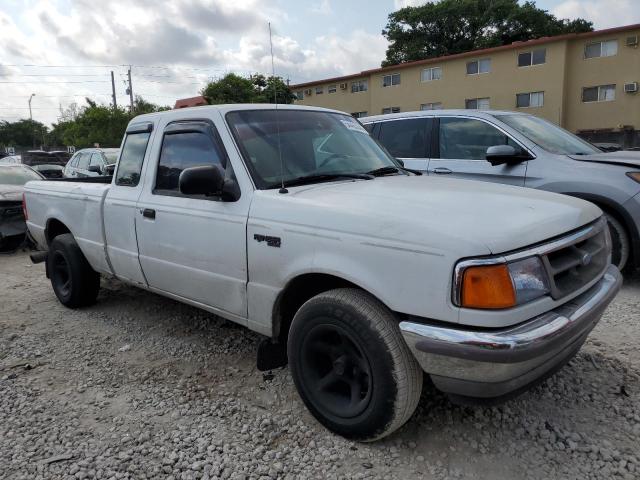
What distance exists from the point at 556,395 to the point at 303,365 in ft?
5.22

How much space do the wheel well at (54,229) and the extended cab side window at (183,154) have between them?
2.06 meters

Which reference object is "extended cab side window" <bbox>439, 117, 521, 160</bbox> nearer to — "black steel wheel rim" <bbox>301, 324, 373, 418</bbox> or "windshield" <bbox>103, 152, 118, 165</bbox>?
"black steel wheel rim" <bbox>301, 324, 373, 418</bbox>

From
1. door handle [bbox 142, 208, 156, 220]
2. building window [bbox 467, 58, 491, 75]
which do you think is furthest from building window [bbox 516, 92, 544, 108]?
door handle [bbox 142, 208, 156, 220]

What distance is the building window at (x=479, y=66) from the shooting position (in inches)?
1116

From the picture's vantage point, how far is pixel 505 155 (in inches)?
210

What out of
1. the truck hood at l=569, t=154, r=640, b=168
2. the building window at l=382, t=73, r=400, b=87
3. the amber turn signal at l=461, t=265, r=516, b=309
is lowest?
the amber turn signal at l=461, t=265, r=516, b=309

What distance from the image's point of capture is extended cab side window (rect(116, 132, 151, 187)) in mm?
3967

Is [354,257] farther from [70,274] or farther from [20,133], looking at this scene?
[20,133]

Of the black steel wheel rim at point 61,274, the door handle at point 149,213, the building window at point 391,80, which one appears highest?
the building window at point 391,80

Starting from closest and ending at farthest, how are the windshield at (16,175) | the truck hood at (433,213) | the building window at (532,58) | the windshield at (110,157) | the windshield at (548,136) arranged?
the truck hood at (433,213) < the windshield at (548,136) < the windshield at (16,175) < the windshield at (110,157) < the building window at (532,58)

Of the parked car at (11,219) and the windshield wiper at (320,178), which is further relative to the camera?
the parked car at (11,219)

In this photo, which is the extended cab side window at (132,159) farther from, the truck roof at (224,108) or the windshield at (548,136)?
the windshield at (548,136)

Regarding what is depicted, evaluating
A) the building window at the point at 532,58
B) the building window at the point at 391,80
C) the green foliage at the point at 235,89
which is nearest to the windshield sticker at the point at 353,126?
the building window at the point at 532,58

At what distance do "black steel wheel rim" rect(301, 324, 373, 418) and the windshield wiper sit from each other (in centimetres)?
95
